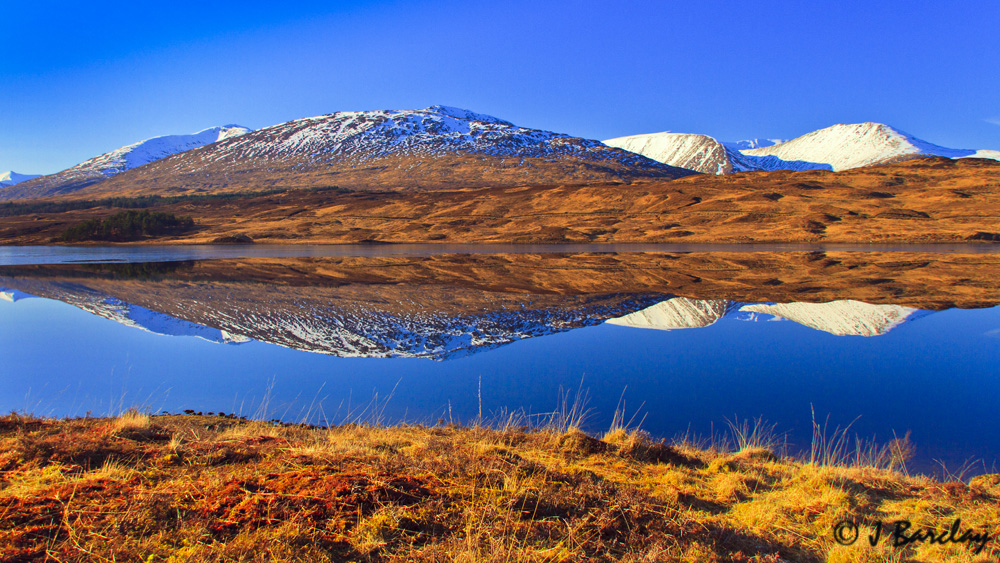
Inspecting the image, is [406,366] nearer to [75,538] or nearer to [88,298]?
[75,538]

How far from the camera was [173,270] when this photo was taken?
3041 centimetres

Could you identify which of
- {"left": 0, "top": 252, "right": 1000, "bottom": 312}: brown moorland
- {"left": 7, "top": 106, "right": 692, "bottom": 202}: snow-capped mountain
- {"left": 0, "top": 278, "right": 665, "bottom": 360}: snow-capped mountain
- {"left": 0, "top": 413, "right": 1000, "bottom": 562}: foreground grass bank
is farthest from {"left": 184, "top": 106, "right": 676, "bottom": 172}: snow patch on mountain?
{"left": 0, "top": 413, "right": 1000, "bottom": 562}: foreground grass bank

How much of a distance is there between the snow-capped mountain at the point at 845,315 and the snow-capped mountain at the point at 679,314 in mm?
1010

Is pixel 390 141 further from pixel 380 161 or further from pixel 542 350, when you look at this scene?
pixel 542 350

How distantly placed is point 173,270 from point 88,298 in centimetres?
1180

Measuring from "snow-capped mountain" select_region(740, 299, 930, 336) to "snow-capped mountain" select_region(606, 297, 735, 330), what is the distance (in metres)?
1.01

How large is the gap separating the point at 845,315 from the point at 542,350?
30.5 ft

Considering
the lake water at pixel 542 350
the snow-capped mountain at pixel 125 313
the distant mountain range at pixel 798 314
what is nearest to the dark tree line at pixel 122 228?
the lake water at pixel 542 350

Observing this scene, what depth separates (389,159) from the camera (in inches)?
5300

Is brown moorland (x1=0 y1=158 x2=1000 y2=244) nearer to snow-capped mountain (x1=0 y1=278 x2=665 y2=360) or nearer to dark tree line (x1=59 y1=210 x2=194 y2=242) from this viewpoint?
dark tree line (x1=59 y1=210 x2=194 y2=242)

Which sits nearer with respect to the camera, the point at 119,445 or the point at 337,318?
the point at 119,445

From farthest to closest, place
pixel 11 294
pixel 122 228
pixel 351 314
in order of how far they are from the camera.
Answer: pixel 122 228, pixel 11 294, pixel 351 314

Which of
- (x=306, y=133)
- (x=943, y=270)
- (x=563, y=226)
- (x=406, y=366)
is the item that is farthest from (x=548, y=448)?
(x=306, y=133)

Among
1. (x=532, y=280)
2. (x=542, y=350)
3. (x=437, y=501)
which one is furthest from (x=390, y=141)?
(x=437, y=501)
